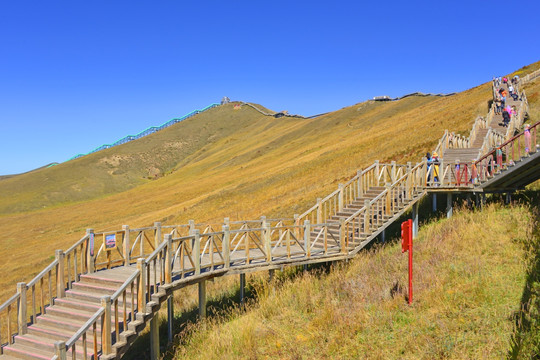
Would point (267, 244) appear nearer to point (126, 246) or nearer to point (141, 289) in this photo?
point (141, 289)

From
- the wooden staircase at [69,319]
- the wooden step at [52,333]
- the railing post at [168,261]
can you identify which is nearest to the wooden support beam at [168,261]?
the railing post at [168,261]

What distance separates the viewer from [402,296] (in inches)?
368

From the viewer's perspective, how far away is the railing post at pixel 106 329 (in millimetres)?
8750

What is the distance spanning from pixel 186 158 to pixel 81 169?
26.5 m

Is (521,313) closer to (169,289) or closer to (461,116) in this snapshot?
(169,289)

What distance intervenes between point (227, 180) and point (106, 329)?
4310 centimetres

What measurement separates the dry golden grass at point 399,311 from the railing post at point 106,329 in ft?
6.52

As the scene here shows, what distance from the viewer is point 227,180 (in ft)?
170

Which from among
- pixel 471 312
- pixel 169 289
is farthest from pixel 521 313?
pixel 169 289

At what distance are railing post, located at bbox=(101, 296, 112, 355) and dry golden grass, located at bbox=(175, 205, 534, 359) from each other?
78.2 inches

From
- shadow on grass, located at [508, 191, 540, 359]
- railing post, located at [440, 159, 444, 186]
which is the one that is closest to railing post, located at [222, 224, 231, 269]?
shadow on grass, located at [508, 191, 540, 359]

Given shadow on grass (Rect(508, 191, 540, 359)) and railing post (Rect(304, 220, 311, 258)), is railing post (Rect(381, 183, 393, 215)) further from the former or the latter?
shadow on grass (Rect(508, 191, 540, 359))

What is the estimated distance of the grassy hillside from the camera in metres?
31.6

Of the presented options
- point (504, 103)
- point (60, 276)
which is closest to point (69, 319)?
point (60, 276)
